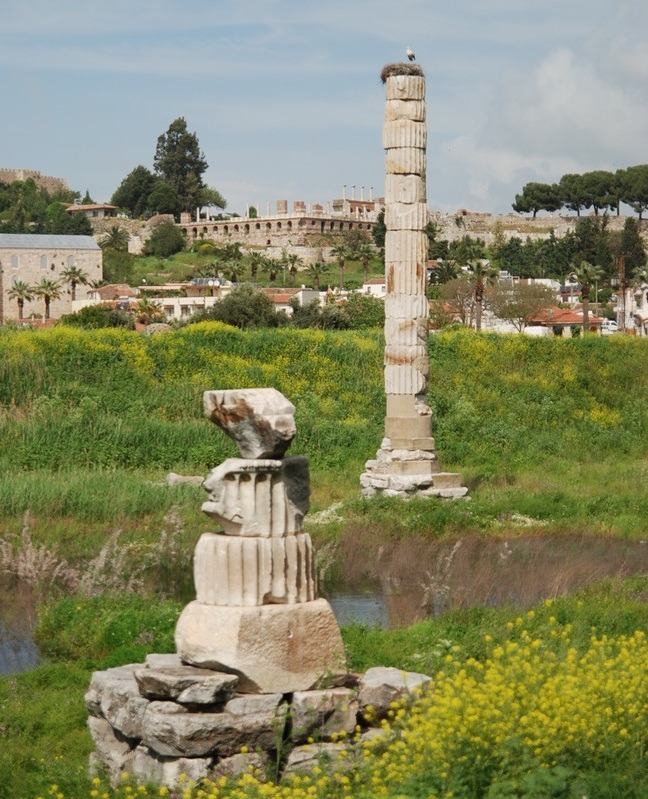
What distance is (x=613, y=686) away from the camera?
7.03 m

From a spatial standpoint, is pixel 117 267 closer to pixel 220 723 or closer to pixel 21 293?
pixel 21 293

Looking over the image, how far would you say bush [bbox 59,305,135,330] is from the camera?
46.2m

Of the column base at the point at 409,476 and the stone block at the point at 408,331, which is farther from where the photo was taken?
the stone block at the point at 408,331

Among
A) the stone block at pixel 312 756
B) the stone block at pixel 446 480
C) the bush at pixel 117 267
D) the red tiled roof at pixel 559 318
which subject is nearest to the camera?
the stone block at pixel 312 756

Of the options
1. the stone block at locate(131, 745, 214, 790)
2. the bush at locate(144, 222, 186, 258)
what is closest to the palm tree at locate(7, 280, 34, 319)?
the bush at locate(144, 222, 186, 258)

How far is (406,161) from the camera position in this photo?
1975cm

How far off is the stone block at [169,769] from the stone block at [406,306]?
12.9m

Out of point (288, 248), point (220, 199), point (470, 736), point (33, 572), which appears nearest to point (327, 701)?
point (470, 736)

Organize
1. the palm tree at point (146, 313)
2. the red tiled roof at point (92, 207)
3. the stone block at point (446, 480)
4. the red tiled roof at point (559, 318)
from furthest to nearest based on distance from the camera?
the red tiled roof at point (92, 207) → the red tiled roof at point (559, 318) → the palm tree at point (146, 313) → the stone block at point (446, 480)

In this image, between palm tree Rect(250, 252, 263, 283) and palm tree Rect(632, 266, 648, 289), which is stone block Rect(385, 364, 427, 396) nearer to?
palm tree Rect(632, 266, 648, 289)

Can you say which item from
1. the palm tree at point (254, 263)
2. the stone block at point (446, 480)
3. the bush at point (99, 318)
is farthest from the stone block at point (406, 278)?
the palm tree at point (254, 263)

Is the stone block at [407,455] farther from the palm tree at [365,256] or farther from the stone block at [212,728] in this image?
the palm tree at [365,256]

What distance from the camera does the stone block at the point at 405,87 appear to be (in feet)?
64.8

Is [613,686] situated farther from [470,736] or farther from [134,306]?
[134,306]
